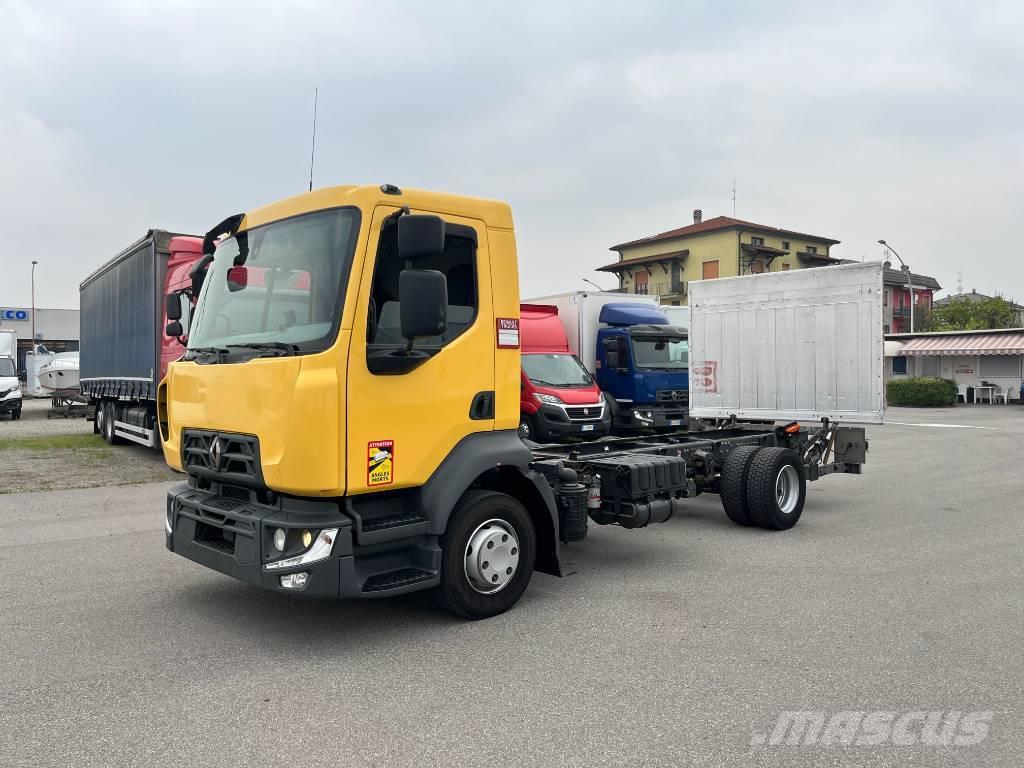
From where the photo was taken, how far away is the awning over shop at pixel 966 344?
124ft

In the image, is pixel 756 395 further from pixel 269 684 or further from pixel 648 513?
pixel 269 684

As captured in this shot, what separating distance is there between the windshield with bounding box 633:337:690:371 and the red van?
1.57 metres

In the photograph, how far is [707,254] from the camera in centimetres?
6050

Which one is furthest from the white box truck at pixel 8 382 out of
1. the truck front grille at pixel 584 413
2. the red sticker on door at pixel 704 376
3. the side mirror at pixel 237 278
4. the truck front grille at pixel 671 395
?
the side mirror at pixel 237 278

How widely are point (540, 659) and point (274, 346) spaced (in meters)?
2.36

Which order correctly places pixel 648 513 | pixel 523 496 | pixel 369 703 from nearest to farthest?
pixel 369 703
pixel 523 496
pixel 648 513

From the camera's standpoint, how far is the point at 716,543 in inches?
307

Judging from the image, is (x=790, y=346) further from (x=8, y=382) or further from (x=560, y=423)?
(x=8, y=382)

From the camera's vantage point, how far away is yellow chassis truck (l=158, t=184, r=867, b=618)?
14.6ft

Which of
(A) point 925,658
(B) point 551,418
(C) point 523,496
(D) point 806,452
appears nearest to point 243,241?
(C) point 523,496

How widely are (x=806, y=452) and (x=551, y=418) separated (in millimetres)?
6068

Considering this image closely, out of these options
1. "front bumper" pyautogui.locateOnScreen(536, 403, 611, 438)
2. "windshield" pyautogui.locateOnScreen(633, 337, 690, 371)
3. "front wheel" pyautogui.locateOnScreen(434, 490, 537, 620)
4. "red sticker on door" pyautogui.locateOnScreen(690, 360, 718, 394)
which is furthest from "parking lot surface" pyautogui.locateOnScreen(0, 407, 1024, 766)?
"windshield" pyautogui.locateOnScreen(633, 337, 690, 371)

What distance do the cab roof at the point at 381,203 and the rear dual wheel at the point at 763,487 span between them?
14.2ft

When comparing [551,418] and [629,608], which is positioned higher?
[551,418]
